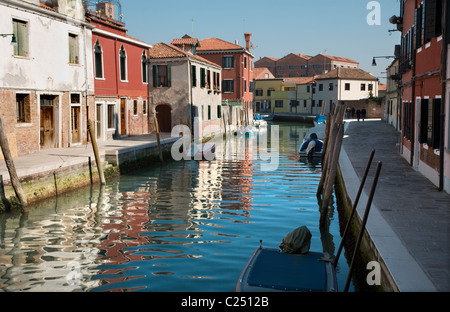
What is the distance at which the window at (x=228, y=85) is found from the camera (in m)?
46.9

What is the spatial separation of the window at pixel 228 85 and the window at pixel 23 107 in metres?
30.4

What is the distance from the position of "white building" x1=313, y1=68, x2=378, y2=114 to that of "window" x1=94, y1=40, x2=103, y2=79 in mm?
40041

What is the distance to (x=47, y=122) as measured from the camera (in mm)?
19422

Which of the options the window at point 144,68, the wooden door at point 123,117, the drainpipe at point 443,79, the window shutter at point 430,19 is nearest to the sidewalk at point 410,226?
the drainpipe at point 443,79

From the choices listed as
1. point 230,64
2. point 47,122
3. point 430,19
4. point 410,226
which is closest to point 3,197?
point 47,122

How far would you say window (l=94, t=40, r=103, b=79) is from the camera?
23.1 metres

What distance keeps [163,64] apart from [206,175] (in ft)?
45.4

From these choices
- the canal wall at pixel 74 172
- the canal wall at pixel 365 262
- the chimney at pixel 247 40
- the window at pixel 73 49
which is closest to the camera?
the canal wall at pixel 365 262

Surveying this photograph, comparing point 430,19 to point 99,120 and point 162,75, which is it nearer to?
point 99,120

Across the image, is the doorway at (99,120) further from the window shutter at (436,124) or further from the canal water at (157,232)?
the window shutter at (436,124)

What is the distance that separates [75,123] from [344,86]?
4549cm

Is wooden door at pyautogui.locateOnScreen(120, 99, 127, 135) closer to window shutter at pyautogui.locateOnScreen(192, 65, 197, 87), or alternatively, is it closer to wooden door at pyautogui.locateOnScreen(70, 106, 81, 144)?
wooden door at pyautogui.locateOnScreen(70, 106, 81, 144)

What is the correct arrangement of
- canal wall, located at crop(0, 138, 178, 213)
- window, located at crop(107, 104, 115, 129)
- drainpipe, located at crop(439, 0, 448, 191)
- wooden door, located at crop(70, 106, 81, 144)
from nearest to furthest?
1. drainpipe, located at crop(439, 0, 448, 191)
2. canal wall, located at crop(0, 138, 178, 213)
3. wooden door, located at crop(70, 106, 81, 144)
4. window, located at crop(107, 104, 115, 129)

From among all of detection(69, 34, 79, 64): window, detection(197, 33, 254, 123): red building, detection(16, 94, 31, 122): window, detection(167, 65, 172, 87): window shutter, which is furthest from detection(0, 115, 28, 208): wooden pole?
detection(197, 33, 254, 123): red building
